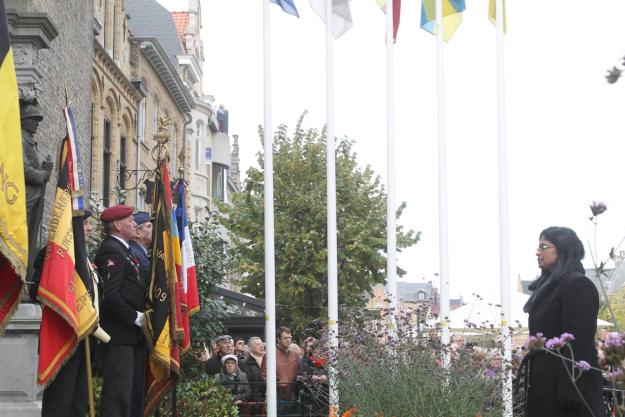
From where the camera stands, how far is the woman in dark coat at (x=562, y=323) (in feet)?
23.3

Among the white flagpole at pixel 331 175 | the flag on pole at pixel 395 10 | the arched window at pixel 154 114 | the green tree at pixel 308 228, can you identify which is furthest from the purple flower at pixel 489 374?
the arched window at pixel 154 114

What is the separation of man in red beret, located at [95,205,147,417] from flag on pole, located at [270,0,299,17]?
22.9ft

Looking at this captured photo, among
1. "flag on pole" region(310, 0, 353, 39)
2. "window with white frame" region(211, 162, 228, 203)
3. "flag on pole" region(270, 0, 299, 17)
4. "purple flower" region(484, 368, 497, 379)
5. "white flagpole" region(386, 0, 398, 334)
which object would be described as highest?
"window with white frame" region(211, 162, 228, 203)

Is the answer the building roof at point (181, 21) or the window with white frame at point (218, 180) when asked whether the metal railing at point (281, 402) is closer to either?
the building roof at point (181, 21)

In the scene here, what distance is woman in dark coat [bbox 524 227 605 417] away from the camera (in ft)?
23.3

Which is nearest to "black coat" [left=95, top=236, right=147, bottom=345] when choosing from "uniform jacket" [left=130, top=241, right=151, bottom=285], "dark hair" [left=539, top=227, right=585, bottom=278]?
"uniform jacket" [left=130, top=241, right=151, bottom=285]

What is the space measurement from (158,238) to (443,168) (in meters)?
6.27

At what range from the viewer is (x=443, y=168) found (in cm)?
1622

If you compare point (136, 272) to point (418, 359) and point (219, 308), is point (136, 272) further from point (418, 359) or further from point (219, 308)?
point (219, 308)

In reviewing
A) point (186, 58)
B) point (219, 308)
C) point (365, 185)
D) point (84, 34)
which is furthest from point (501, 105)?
point (186, 58)

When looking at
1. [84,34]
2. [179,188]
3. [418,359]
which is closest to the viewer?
[418,359]

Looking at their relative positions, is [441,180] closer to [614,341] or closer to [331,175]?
[331,175]

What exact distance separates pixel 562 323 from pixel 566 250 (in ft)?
1.51

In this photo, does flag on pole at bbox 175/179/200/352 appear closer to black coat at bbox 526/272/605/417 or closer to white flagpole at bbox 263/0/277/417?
white flagpole at bbox 263/0/277/417
